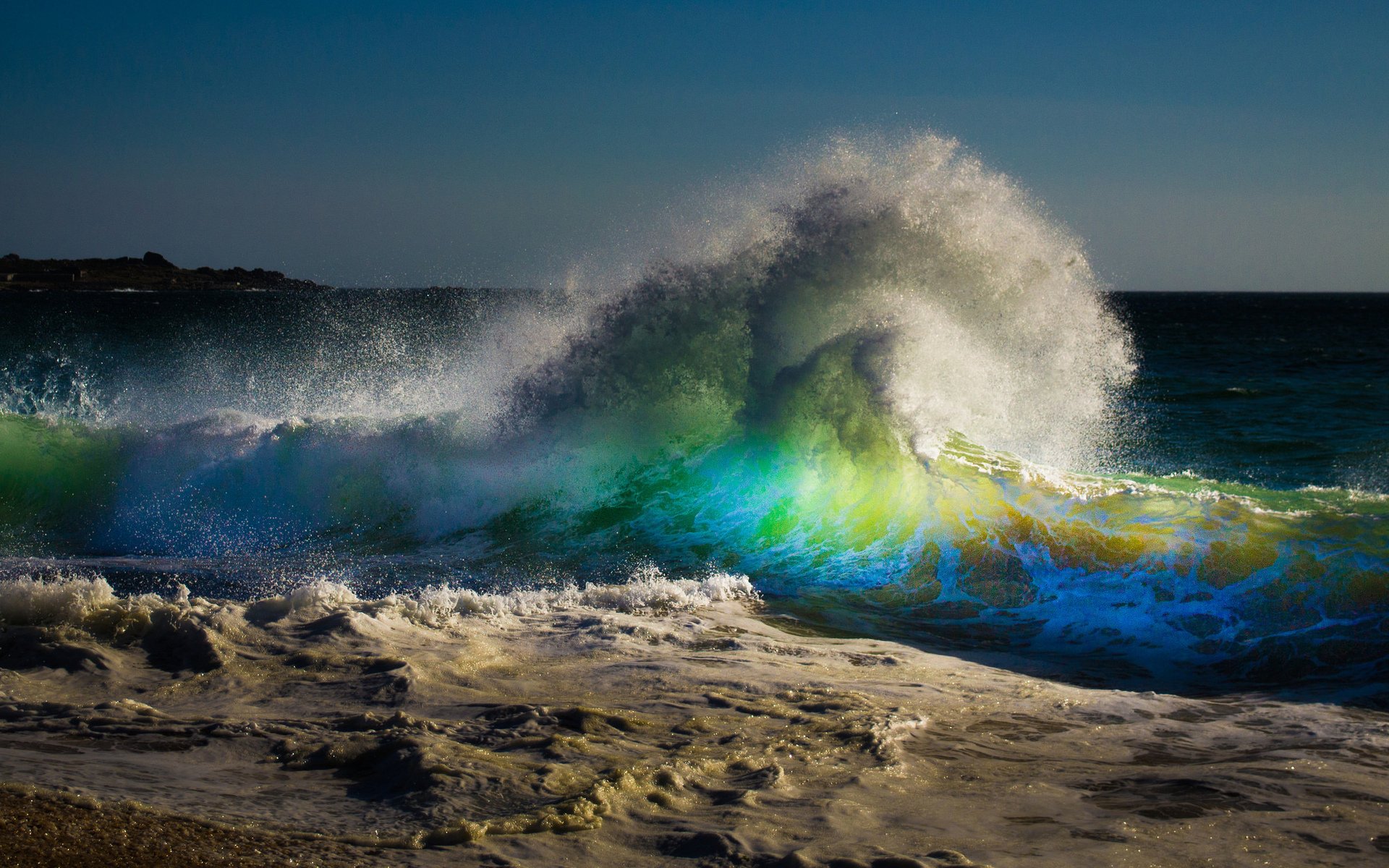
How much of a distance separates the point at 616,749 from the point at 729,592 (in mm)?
3249

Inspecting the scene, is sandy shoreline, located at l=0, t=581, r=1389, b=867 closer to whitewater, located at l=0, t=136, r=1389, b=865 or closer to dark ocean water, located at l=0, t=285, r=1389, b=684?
whitewater, located at l=0, t=136, r=1389, b=865

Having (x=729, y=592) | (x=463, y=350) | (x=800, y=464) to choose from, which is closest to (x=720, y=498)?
(x=800, y=464)

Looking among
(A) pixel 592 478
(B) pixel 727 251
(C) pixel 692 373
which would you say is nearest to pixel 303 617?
(A) pixel 592 478

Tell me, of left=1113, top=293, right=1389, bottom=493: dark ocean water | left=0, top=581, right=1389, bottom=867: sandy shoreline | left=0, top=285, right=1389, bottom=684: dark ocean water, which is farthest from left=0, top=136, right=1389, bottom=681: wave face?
left=1113, top=293, right=1389, bottom=493: dark ocean water

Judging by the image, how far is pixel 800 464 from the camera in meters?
9.70

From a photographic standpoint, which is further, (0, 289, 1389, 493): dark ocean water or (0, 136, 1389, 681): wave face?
(0, 289, 1389, 493): dark ocean water

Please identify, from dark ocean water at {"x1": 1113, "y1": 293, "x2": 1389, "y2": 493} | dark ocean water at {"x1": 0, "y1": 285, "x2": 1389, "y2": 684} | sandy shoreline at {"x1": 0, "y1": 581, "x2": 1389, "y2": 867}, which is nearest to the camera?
sandy shoreline at {"x1": 0, "y1": 581, "x2": 1389, "y2": 867}

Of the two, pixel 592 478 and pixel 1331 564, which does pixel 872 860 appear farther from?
pixel 592 478

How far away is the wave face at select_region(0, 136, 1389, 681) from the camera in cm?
744

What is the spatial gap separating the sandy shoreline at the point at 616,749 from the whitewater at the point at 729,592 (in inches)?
1.0

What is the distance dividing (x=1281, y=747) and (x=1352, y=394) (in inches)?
854

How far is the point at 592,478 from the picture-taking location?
9.95 m

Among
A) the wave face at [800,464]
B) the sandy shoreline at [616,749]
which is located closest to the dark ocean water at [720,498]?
the wave face at [800,464]

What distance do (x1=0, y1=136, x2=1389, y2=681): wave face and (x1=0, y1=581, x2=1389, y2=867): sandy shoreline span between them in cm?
200
